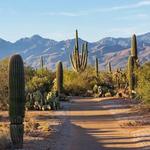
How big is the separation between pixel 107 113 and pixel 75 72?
2494cm

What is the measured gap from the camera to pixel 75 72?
54.2 metres

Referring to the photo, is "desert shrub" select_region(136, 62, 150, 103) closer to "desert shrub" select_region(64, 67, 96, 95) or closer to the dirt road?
the dirt road

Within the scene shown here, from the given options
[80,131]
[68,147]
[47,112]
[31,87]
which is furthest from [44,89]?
[68,147]

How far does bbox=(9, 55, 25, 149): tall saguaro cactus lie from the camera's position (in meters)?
16.2

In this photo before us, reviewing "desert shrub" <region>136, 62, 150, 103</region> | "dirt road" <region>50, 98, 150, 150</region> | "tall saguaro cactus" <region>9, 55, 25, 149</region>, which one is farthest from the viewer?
"desert shrub" <region>136, 62, 150, 103</region>

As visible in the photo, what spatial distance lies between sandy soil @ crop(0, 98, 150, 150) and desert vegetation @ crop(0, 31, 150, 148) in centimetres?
107

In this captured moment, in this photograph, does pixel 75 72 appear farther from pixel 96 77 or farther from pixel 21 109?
pixel 21 109

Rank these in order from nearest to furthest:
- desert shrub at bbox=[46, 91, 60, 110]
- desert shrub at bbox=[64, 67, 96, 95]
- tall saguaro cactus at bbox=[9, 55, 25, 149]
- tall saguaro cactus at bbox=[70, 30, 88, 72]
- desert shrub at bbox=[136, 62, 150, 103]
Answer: tall saguaro cactus at bbox=[9, 55, 25, 149], desert shrub at bbox=[136, 62, 150, 103], desert shrub at bbox=[46, 91, 60, 110], desert shrub at bbox=[64, 67, 96, 95], tall saguaro cactus at bbox=[70, 30, 88, 72]

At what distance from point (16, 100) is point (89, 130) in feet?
20.9

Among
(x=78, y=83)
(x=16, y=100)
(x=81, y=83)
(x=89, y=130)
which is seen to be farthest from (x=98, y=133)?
(x=81, y=83)

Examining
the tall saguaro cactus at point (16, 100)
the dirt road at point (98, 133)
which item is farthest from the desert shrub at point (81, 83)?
the tall saguaro cactus at point (16, 100)

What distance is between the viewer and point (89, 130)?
21.9 m

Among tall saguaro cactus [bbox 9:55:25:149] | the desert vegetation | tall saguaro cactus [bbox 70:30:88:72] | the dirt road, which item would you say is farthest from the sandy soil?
tall saguaro cactus [bbox 70:30:88:72]

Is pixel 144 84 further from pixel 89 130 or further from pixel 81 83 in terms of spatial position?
pixel 81 83
